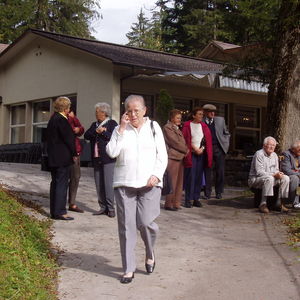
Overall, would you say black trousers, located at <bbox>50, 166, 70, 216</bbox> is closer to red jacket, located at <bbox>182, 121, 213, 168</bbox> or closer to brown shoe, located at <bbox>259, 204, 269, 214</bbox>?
red jacket, located at <bbox>182, 121, 213, 168</bbox>

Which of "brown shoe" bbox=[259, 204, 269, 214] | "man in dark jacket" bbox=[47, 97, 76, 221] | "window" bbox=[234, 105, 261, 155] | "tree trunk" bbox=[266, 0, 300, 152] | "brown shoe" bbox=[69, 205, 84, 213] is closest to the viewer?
"man in dark jacket" bbox=[47, 97, 76, 221]

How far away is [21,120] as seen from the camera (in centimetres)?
2181

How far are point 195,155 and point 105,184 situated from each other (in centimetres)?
235

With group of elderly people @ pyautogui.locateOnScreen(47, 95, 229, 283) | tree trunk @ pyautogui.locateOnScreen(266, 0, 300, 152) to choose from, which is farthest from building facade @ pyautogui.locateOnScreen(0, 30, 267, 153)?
group of elderly people @ pyautogui.locateOnScreen(47, 95, 229, 283)

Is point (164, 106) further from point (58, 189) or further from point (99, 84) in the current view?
point (58, 189)

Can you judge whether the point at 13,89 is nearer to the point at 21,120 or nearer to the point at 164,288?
the point at 21,120

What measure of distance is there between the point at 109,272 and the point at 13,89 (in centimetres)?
1724

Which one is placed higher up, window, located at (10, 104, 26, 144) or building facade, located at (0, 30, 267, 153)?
building facade, located at (0, 30, 267, 153)

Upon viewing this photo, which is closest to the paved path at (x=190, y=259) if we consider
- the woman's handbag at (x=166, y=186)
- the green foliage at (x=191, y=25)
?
the woman's handbag at (x=166, y=186)

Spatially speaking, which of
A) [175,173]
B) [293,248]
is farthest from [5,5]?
[293,248]

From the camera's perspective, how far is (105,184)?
8.39m

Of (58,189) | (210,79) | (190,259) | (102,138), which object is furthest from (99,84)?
(190,259)

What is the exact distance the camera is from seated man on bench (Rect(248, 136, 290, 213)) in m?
9.55

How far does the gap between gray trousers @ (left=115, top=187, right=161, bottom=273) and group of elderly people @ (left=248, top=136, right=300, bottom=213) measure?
436 centimetres
